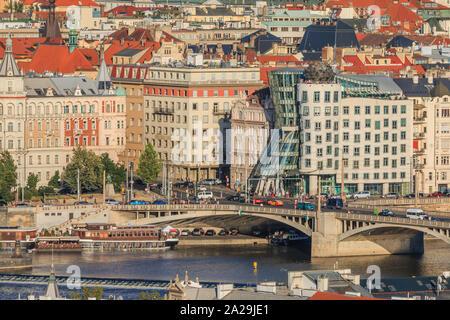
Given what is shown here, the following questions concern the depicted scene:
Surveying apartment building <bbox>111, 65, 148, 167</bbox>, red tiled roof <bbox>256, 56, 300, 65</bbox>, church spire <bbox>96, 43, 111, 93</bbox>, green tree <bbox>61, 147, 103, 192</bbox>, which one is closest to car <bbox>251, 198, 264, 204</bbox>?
green tree <bbox>61, 147, 103, 192</bbox>

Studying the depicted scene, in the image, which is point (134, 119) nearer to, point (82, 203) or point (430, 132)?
point (82, 203)

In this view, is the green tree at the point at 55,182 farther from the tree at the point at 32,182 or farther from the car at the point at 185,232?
the car at the point at 185,232

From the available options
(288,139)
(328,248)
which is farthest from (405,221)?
(288,139)

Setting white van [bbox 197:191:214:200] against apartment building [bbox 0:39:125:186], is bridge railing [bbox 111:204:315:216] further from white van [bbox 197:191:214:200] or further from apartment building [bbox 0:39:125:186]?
apartment building [bbox 0:39:125:186]

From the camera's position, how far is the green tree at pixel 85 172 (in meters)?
162

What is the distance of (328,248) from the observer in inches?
5753

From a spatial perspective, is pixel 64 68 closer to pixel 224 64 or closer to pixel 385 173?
pixel 224 64

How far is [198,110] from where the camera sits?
172875mm

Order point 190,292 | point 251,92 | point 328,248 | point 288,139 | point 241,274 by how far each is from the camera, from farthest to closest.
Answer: point 251,92 → point 288,139 → point 328,248 → point 241,274 → point 190,292

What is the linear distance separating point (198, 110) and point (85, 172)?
13764mm

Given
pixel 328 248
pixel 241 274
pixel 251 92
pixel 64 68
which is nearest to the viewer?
pixel 241 274

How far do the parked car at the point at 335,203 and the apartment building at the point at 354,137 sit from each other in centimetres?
573

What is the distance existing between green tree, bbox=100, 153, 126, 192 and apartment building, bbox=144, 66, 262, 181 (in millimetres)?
6616
